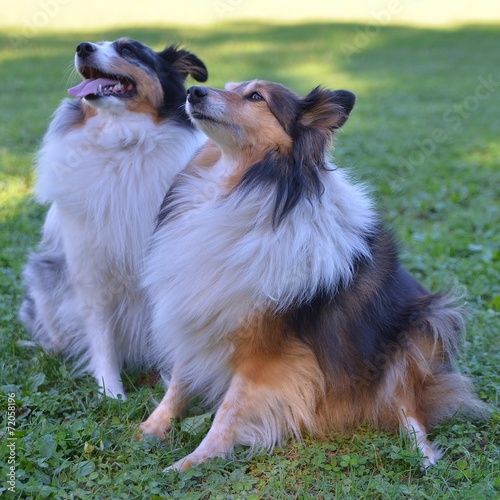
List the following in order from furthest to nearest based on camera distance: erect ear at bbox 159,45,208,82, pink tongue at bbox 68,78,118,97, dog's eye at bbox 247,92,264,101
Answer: erect ear at bbox 159,45,208,82
pink tongue at bbox 68,78,118,97
dog's eye at bbox 247,92,264,101

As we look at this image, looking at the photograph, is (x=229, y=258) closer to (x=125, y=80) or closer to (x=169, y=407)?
(x=169, y=407)

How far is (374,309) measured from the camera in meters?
3.34

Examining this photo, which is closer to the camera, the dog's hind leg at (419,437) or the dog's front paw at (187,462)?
the dog's front paw at (187,462)

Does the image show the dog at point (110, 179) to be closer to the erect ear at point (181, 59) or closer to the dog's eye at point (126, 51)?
the dog's eye at point (126, 51)

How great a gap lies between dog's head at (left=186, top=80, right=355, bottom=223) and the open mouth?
769mm

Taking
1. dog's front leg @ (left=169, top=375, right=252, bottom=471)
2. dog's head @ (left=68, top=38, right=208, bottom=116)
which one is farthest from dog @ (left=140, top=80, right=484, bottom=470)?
dog's head @ (left=68, top=38, right=208, bottom=116)

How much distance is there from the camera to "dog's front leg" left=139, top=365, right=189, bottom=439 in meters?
3.43

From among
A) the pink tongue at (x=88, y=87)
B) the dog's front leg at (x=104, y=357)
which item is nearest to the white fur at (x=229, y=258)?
the dog's front leg at (x=104, y=357)

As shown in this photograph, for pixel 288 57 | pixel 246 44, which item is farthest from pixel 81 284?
pixel 246 44

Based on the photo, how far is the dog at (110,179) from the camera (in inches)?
152

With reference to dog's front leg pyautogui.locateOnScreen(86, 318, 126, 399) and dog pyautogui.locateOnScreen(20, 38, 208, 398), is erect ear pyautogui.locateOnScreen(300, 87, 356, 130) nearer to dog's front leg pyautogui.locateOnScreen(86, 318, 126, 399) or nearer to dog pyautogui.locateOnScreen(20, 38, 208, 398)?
dog pyautogui.locateOnScreen(20, 38, 208, 398)

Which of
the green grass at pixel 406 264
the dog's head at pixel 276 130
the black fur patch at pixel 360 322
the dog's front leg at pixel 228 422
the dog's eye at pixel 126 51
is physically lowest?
the green grass at pixel 406 264

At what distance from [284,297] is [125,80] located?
1.66m

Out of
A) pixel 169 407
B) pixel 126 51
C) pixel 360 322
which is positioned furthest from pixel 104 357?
pixel 126 51
